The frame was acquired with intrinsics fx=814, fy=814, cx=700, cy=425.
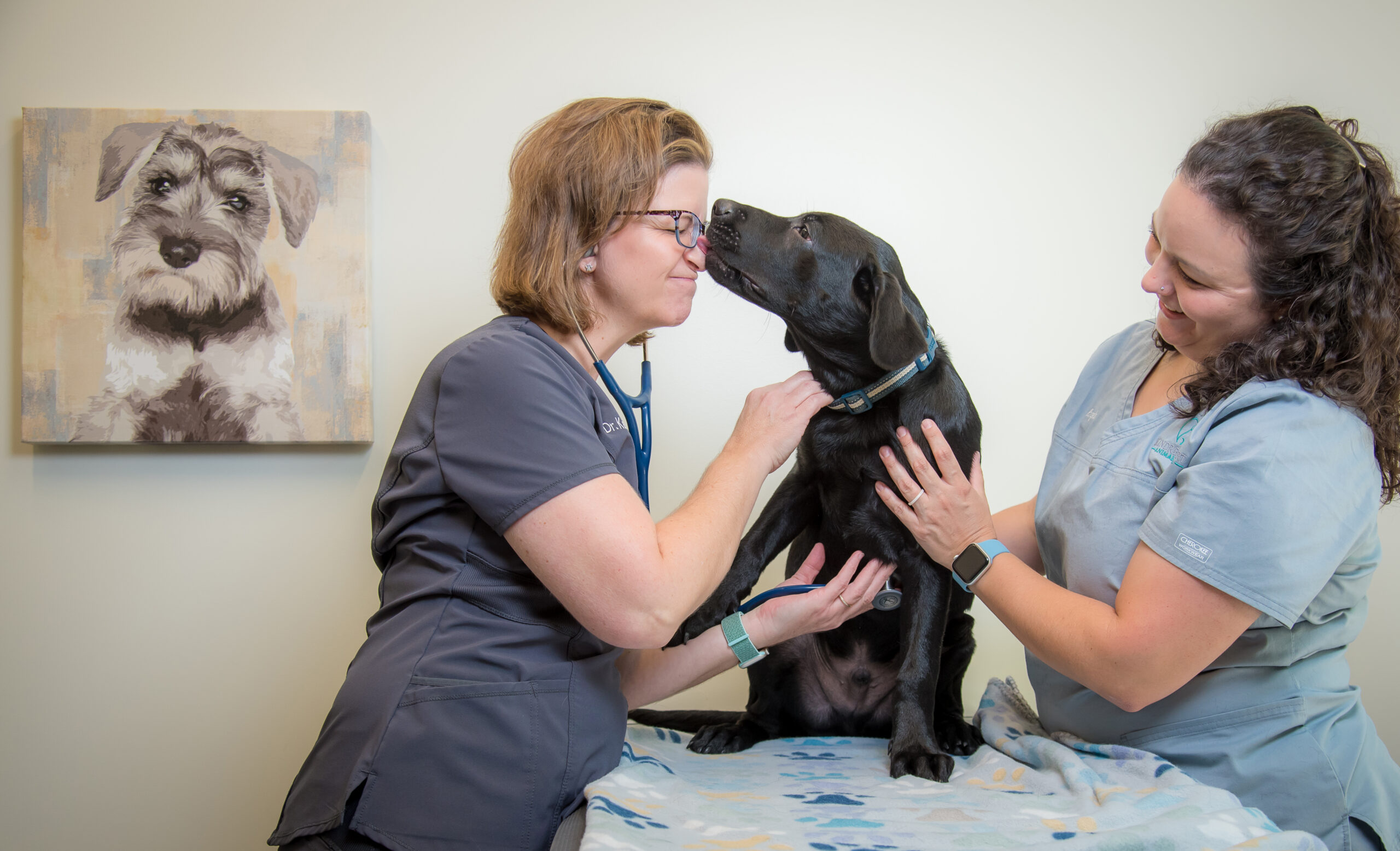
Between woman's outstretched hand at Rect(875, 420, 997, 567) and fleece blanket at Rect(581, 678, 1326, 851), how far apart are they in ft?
1.12

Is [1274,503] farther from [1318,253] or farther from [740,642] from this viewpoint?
[740,642]

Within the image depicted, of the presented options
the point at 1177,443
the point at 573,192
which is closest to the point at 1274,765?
the point at 1177,443

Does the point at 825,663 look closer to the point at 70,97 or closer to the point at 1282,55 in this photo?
the point at 1282,55

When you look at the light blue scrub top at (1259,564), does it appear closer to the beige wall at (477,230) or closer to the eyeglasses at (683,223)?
the eyeglasses at (683,223)

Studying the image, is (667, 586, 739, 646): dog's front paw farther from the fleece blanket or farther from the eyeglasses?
the eyeglasses

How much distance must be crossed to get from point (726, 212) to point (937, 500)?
635 mm

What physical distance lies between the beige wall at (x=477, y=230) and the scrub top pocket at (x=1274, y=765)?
1.18 metres

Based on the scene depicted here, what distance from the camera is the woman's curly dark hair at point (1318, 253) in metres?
1.08

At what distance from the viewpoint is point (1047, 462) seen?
1.50 metres

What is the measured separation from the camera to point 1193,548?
1.05 meters

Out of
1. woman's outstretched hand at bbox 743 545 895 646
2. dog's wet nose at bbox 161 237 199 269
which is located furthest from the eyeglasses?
dog's wet nose at bbox 161 237 199 269

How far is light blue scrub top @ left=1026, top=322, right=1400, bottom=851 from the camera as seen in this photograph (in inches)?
40.9

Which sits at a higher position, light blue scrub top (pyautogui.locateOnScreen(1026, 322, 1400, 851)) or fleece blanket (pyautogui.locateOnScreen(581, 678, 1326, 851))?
light blue scrub top (pyautogui.locateOnScreen(1026, 322, 1400, 851))

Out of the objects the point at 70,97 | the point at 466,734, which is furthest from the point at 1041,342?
the point at 70,97
